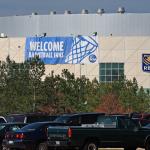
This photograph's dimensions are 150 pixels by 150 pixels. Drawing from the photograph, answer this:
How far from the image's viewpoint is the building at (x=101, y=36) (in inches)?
4729

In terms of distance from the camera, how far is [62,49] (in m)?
125

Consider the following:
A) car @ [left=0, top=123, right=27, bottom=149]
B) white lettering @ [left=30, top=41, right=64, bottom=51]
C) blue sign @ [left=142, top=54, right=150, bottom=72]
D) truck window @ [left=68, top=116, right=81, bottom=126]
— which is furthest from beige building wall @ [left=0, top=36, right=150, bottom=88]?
truck window @ [left=68, top=116, right=81, bottom=126]

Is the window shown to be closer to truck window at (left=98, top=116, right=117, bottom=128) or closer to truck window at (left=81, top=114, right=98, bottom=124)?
truck window at (left=81, top=114, right=98, bottom=124)

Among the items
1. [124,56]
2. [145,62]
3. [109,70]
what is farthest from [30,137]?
[109,70]

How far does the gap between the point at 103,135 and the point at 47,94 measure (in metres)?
53.1

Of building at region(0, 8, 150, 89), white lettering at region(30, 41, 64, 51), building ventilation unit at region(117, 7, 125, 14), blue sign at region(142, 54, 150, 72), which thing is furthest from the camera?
building ventilation unit at region(117, 7, 125, 14)

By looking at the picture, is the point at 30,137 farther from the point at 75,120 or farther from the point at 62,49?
the point at 62,49

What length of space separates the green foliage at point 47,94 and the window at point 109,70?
31.4 metres

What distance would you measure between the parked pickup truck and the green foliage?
48.1 meters

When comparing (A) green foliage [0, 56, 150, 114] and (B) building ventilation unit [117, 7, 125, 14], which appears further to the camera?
(B) building ventilation unit [117, 7, 125, 14]

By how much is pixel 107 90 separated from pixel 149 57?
102 feet

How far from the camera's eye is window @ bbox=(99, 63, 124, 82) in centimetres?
12081

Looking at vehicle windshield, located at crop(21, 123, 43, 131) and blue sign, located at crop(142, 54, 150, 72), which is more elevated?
blue sign, located at crop(142, 54, 150, 72)

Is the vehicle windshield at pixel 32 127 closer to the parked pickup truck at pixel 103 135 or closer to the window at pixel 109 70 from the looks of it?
the parked pickup truck at pixel 103 135
